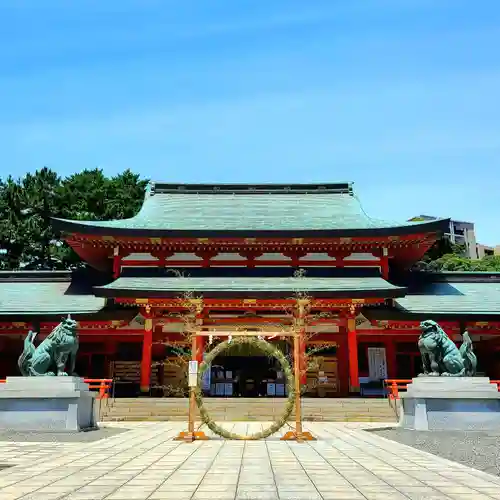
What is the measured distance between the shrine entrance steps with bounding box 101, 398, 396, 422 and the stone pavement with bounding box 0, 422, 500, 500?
7.52 m

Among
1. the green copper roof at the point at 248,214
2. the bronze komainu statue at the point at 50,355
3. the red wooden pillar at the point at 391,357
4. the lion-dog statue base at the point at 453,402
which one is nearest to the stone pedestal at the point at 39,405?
the bronze komainu statue at the point at 50,355

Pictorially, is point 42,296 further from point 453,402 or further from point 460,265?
point 460,265

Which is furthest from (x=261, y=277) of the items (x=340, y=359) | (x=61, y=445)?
(x=61, y=445)

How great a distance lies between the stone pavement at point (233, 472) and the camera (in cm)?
657

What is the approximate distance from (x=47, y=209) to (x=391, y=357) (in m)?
36.0

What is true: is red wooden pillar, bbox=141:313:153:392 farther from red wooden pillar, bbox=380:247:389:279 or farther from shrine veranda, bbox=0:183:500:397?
red wooden pillar, bbox=380:247:389:279

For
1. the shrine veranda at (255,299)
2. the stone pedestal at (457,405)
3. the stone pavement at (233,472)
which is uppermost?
the shrine veranda at (255,299)

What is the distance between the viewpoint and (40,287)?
28.2m

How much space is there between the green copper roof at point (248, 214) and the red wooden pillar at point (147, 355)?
14.6ft

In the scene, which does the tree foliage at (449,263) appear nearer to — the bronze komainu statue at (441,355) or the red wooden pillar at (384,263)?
the red wooden pillar at (384,263)

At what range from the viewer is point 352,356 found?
23.0m

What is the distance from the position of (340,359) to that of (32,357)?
14.8m

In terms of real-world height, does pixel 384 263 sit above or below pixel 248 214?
below

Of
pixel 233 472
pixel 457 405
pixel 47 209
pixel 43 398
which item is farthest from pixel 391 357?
pixel 47 209
